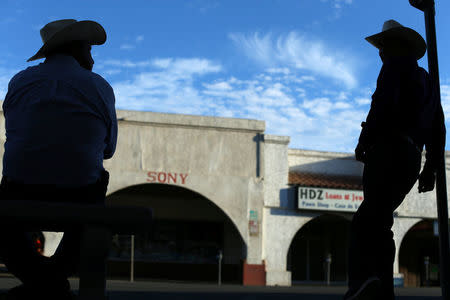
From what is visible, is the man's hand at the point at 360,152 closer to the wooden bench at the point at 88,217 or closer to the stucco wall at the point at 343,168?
the wooden bench at the point at 88,217

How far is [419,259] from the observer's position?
24219 mm

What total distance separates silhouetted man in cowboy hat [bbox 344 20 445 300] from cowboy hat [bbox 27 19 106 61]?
170 centimetres

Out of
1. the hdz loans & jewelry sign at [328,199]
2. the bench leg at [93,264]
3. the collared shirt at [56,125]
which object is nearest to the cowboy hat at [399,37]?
the collared shirt at [56,125]

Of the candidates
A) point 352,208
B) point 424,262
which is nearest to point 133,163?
point 352,208

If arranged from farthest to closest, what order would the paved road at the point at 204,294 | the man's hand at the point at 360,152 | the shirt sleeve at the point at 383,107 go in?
the paved road at the point at 204,294 < the man's hand at the point at 360,152 < the shirt sleeve at the point at 383,107

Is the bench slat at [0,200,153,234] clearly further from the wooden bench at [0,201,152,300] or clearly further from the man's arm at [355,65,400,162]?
the man's arm at [355,65,400,162]

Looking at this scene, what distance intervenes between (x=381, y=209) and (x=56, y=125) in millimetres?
1891

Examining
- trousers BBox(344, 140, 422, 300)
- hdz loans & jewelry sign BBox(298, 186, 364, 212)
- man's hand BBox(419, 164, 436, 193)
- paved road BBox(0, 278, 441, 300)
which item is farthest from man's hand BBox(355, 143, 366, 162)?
hdz loans & jewelry sign BBox(298, 186, 364, 212)

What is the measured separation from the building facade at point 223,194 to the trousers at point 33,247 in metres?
15.1

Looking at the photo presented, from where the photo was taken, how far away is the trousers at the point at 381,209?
325 centimetres

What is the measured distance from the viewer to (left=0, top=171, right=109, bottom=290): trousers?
2.66 m

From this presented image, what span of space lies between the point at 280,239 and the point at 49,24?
1635cm

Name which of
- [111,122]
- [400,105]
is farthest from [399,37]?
[111,122]

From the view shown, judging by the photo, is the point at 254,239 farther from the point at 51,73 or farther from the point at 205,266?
the point at 51,73
